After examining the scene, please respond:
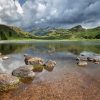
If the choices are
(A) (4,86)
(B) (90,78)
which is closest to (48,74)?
(B) (90,78)

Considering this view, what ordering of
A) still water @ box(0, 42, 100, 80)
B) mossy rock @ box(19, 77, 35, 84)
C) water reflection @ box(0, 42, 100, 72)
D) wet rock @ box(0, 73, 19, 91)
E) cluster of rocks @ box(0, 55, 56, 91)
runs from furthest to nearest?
water reflection @ box(0, 42, 100, 72), still water @ box(0, 42, 100, 80), mossy rock @ box(19, 77, 35, 84), cluster of rocks @ box(0, 55, 56, 91), wet rock @ box(0, 73, 19, 91)

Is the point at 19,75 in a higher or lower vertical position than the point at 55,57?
higher

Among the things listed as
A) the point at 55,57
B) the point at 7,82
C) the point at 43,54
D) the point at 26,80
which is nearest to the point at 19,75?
the point at 26,80

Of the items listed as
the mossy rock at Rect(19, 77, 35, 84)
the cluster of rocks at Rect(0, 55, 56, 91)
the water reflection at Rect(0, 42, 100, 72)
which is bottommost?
the water reflection at Rect(0, 42, 100, 72)

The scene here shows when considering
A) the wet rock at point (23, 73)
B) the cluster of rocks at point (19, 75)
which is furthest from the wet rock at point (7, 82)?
the wet rock at point (23, 73)

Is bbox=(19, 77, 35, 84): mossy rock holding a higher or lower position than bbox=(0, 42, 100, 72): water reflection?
higher

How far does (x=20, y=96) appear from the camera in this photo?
2009 centimetres

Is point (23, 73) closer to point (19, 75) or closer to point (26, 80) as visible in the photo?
point (19, 75)

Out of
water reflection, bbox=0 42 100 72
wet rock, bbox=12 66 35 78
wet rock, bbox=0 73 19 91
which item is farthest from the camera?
water reflection, bbox=0 42 100 72

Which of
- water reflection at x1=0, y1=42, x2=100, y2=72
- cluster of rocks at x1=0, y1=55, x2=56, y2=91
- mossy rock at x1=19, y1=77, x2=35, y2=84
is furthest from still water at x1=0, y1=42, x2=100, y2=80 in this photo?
mossy rock at x1=19, y1=77, x2=35, y2=84

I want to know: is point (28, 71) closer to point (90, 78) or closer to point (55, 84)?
point (55, 84)

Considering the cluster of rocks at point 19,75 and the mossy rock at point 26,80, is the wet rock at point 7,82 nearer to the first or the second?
the cluster of rocks at point 19,75

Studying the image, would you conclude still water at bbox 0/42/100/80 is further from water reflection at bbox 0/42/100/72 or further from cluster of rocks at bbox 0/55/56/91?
cluster of rocks at bbox 0/55/56/91

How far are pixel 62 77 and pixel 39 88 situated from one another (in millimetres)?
6275
